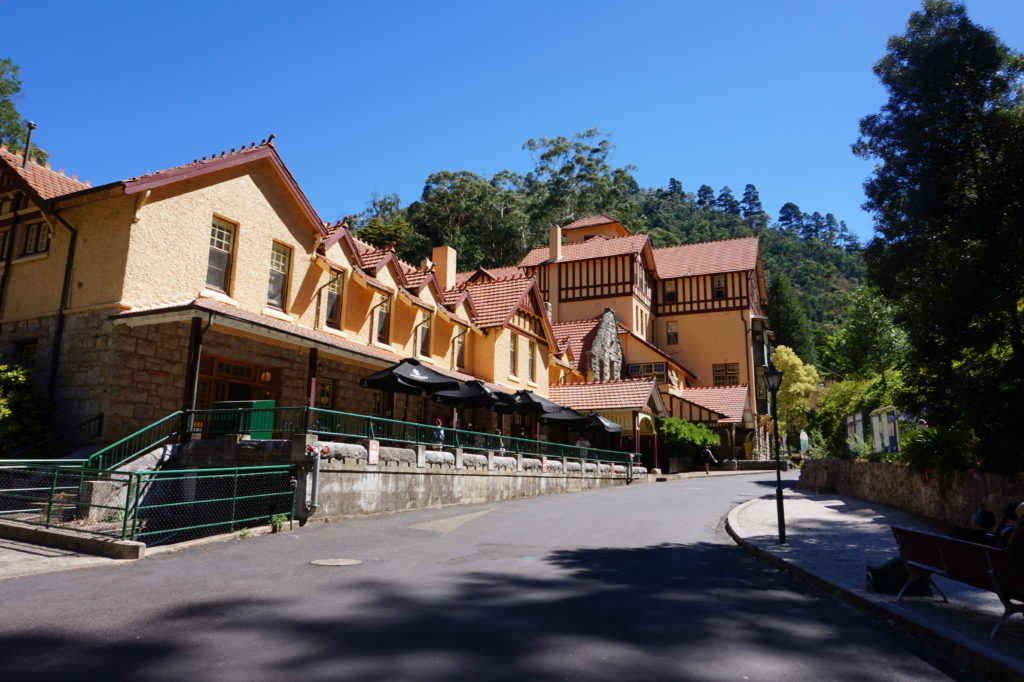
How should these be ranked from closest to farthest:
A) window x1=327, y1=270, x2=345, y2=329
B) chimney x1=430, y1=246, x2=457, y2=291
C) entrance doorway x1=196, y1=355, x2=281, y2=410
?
entrance doorway x1=196, y1=355, x2=281, y2=410
window x1=327, y1=270, x2=345, y2=329
chimney x1=430, y1=246, x2=457, y2=291

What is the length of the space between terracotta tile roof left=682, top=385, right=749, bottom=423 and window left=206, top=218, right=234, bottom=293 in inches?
1279

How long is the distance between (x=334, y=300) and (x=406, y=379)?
197 inches

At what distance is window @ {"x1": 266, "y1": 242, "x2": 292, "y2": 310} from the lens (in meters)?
18.6

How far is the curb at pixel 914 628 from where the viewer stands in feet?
16.8

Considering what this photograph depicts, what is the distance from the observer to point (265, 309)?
18.0 m

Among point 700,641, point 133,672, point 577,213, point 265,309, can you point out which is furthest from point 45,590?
point 577,213

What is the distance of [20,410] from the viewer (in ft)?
46.5

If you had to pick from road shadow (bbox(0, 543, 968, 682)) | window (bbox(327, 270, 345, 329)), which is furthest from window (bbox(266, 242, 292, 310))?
road shadow (bbox(0, 543, 968, 682))

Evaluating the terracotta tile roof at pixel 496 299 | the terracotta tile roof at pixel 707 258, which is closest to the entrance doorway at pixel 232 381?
the terracotta tile roof at pixel 496 299

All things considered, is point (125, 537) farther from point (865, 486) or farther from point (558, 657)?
point (865, 486)

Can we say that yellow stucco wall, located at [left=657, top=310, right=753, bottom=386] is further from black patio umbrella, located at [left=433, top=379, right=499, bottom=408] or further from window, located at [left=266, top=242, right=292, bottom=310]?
window, located at [left=266, top=242, right=292, bottom=310]

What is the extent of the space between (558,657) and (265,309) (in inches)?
591

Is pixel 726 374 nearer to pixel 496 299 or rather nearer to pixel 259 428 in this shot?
pixel 496 299

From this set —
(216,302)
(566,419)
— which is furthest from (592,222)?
(216,302)
